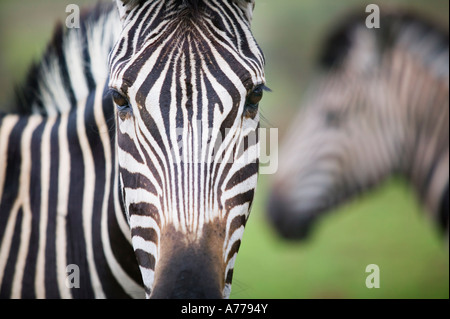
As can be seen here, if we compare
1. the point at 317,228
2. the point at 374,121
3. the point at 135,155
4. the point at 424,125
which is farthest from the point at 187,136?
the point at 317,228

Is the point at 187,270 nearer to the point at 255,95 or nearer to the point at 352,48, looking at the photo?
the point at 255,95

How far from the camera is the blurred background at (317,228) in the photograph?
9461 mm

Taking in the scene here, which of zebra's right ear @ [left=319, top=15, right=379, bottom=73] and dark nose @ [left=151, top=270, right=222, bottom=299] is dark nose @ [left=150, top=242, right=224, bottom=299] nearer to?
dark nose @ [left=151, top=270, right=222, bottom=299]

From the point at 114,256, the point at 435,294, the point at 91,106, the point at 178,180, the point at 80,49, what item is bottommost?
the point at 435,294

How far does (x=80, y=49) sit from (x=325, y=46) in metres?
5.21

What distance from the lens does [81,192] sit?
2.83m

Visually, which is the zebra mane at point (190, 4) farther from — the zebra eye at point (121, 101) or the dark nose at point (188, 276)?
the dark nose at point (188, 276)

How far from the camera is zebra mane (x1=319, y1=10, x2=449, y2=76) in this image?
600 cm

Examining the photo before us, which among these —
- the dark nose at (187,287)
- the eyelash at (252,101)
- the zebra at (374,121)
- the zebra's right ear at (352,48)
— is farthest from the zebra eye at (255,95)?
the zebra's right ear at (352,48)

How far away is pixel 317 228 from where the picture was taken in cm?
1155

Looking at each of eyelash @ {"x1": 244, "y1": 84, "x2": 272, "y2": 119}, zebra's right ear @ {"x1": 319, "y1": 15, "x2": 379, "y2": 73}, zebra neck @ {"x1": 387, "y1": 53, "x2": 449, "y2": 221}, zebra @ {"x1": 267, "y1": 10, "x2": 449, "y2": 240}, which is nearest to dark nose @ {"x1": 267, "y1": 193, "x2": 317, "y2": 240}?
zebra @ {"x1": 267, "y1": 10, "x2": 449, "y2": 240}
